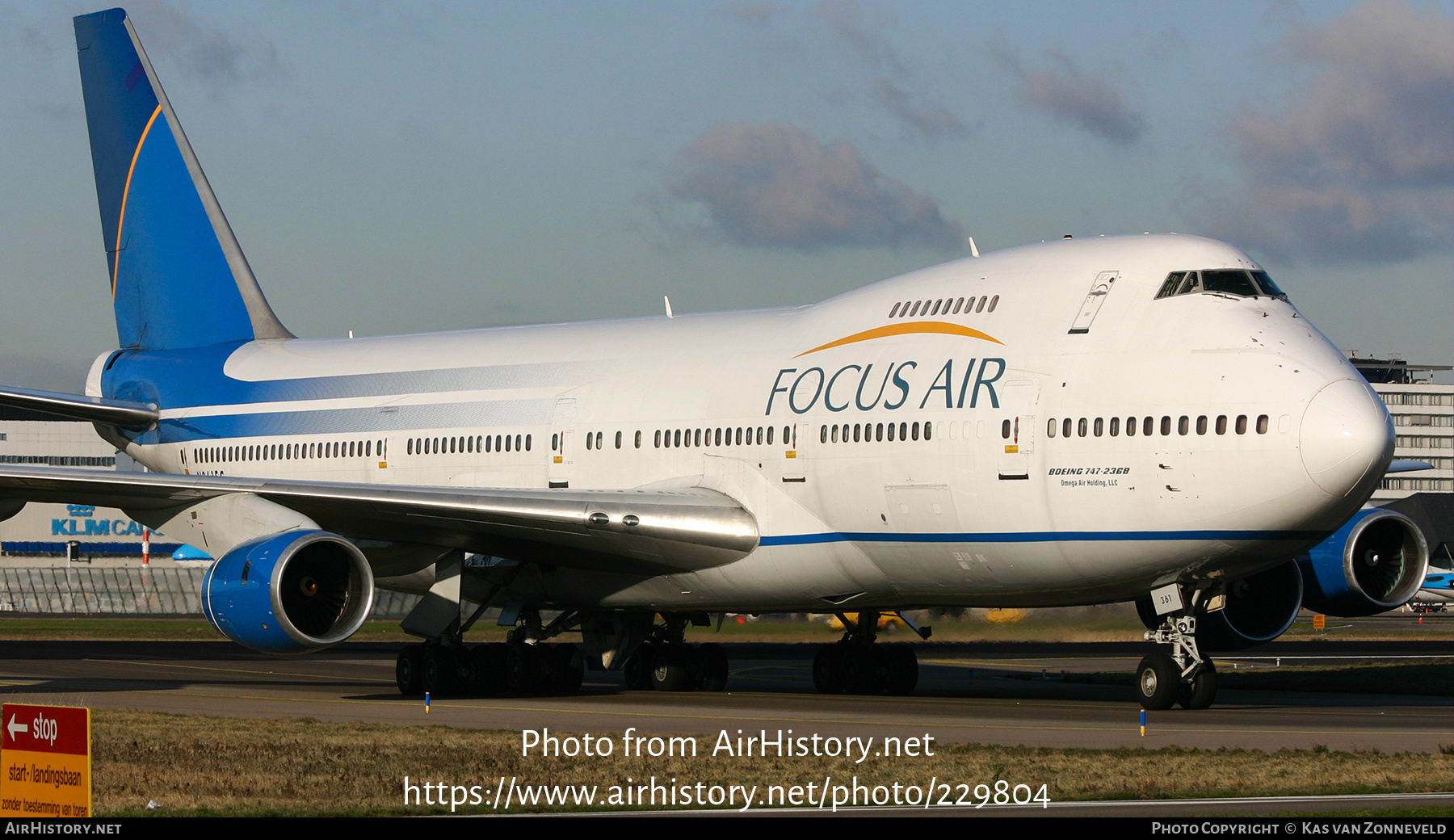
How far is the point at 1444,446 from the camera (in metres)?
187

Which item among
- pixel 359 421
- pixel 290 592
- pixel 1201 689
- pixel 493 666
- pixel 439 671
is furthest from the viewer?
pixel 359 421

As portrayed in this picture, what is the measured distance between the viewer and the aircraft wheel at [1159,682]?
1933cm

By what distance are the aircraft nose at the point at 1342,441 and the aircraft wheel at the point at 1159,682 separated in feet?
9.42

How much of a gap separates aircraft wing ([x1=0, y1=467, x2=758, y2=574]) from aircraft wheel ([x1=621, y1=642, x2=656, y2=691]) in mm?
2674

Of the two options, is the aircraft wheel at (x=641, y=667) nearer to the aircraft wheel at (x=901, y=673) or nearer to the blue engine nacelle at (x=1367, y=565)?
the aircraft wheel at (x=901, y=673)

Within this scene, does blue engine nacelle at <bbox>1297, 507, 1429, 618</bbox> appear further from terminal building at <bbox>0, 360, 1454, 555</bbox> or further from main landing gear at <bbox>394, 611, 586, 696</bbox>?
terminal building at <bbox>0, 360, 1454, 555</bbox>

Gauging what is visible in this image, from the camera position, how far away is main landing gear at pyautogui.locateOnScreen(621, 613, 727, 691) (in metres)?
25.7

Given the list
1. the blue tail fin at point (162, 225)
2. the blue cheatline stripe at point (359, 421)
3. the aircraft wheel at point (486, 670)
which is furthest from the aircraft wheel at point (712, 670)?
the blue tail fin at point (162, 225)

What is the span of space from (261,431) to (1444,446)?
179 metres

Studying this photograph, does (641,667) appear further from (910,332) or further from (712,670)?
(910,332)

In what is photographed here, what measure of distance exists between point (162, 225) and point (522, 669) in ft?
43.6

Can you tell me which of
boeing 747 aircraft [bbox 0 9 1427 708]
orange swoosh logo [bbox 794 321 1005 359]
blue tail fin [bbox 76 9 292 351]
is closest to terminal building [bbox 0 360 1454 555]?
blue tail fin [bbox 76 9 292 351]

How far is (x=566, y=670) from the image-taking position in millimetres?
25078

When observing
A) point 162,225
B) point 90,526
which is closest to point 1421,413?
point 90,526
